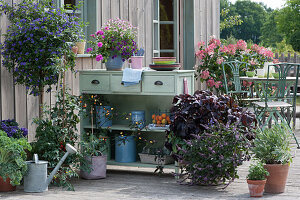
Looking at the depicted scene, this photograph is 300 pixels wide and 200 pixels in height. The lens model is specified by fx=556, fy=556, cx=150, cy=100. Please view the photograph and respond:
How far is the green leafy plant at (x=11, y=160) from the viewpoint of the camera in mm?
4578

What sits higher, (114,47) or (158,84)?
(114,47)

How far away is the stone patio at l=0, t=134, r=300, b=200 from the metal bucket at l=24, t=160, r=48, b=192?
0.24 ft

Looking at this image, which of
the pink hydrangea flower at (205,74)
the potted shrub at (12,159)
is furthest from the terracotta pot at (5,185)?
the pink hydrangea flower at (205,74)

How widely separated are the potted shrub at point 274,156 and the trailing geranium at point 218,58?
14.6 ft

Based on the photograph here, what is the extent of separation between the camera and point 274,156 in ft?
15.7

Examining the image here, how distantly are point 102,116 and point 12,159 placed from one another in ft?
4.64

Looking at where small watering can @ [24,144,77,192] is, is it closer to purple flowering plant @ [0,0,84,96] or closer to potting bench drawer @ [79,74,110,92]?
purple flowering plant @ [0,0,84,96]

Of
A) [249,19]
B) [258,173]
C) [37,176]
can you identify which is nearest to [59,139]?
[37,176]

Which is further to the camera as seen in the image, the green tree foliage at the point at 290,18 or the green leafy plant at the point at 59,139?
the green tree foliage at the point at 290,18

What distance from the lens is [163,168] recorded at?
584cm

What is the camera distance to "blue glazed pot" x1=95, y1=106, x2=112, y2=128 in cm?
585

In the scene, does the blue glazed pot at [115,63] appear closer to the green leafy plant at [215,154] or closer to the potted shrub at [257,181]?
the green leafy plant at [215,154]

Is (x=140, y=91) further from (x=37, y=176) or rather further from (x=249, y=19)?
(x=249, y=19)

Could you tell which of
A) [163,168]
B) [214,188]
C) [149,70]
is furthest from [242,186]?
[149,70]
